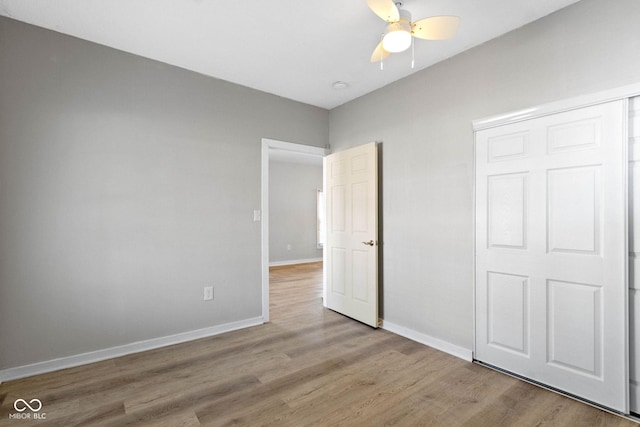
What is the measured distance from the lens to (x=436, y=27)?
78.6 inches

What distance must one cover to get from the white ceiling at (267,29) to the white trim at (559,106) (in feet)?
2.19

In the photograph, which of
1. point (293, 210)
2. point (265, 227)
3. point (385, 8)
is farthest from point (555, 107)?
point (293, 210)

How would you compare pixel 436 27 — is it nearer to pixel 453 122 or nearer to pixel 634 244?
pixel 453 122

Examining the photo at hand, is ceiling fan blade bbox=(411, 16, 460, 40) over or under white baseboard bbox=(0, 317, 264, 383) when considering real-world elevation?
over

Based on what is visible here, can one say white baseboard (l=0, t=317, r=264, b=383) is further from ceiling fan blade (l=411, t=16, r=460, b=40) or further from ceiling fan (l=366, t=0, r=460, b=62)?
ceiling fan blade (l=411, t=16, r=460, b=40)

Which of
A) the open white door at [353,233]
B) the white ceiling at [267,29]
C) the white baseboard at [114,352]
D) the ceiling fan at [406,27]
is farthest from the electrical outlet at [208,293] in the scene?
the ceiling fan at [406,27]

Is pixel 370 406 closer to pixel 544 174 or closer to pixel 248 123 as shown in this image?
pixel 544 174

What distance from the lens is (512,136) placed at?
238cm

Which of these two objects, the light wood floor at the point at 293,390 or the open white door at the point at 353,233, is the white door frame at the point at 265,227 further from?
the open white door at the point at 353,233

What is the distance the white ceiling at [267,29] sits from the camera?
2137 millimetres

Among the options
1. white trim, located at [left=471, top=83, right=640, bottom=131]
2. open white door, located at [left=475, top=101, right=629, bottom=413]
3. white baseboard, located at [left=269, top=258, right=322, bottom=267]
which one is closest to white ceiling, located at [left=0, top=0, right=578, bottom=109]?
white trim, located at [left=471, top=83, right=640, bottom=131]

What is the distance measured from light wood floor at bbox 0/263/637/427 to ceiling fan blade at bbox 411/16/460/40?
2453 mm

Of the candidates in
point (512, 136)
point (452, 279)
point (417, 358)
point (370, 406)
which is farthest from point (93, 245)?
point (512, 136)

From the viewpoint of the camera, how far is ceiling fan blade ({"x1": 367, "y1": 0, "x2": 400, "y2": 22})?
177 centimetres
